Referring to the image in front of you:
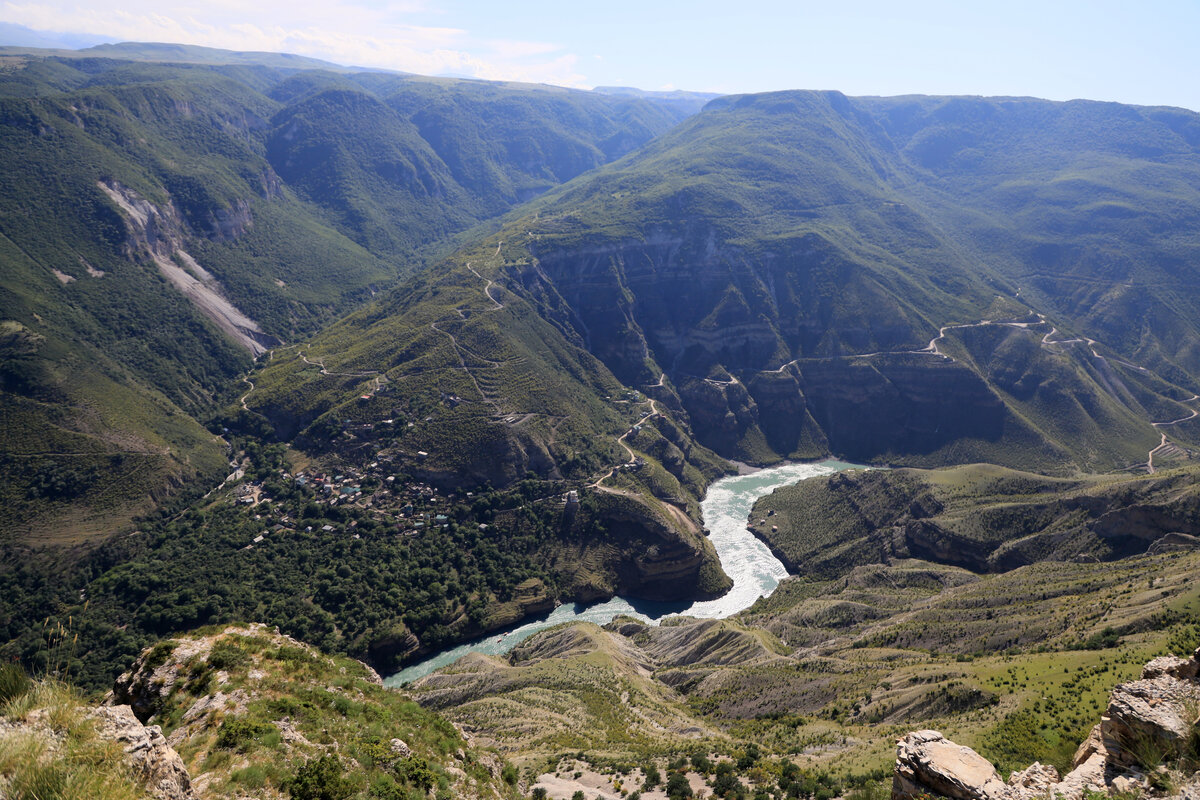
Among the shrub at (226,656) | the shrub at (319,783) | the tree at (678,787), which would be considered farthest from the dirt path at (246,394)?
the shrub at (319,783)

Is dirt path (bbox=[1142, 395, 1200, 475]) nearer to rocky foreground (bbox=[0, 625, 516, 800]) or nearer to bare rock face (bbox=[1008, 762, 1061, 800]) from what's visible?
bare rock face (bbox=[1008, 762, 1061, 800])

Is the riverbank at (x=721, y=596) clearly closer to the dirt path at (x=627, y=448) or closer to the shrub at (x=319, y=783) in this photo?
the dirt path at (x=627, y=448)

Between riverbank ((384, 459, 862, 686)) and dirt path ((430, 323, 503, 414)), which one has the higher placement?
dirt path ((430, 323, 503, 414))

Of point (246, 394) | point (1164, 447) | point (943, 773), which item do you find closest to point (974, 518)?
point (1164, 447)

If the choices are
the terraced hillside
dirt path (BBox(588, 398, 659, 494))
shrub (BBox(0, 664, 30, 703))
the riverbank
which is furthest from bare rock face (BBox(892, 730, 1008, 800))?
dirt path (BBox(588, 398, 659, 494))

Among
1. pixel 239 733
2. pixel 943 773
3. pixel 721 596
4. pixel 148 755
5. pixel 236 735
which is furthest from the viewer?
pixel 721 596

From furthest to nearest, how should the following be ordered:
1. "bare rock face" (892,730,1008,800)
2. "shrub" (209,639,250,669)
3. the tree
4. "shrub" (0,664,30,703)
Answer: the tree → "shrub" (209,639,250,669) → "bare rock face" (892,730,1008,800) → "shrub" (0,664,30,703)

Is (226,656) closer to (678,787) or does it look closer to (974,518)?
(678,787)
